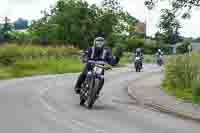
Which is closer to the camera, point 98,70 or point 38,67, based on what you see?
point 98,70

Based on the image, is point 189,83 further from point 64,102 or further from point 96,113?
point 96,113

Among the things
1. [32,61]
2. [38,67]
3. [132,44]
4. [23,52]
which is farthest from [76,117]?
[132,44]

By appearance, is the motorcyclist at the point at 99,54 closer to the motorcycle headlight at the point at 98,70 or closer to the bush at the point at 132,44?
the motorcycle headlight at the point at 98,70

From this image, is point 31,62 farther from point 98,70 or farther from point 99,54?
point 98,70

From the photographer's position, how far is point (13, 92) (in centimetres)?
2000

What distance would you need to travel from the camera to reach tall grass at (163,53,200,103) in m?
20.4

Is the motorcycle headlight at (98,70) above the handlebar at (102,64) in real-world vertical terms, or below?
below

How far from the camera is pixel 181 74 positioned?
864 inches

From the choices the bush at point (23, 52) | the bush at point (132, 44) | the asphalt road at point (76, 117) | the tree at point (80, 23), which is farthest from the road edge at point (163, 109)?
the bush at point (132, 44)

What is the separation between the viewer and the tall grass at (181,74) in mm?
20356

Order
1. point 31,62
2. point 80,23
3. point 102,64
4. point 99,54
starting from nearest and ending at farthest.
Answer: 1. point 102,64
2. point 99,54
3. point 31,62
4. point 80,23

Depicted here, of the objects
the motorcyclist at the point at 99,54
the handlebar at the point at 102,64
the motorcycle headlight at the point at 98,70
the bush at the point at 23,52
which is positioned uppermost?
the motorcyclist at the point at 99,54

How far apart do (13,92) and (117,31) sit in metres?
63.6

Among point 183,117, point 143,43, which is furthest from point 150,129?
point 143,43
